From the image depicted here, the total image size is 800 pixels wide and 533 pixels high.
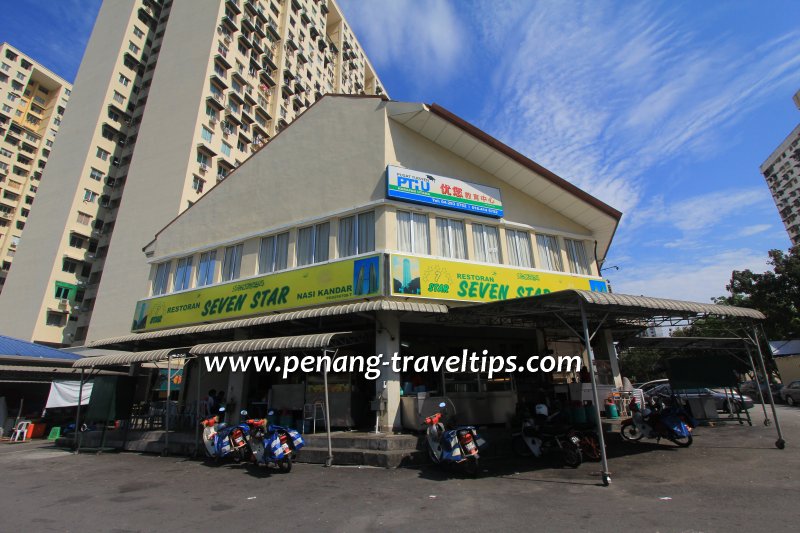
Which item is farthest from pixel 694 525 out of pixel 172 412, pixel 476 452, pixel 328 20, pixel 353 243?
pixel 328 20

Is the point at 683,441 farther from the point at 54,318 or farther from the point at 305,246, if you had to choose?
the point at 54,318

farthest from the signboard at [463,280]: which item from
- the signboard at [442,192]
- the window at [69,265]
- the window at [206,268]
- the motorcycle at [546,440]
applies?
the window at [69,265]

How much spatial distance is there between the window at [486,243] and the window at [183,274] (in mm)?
12079

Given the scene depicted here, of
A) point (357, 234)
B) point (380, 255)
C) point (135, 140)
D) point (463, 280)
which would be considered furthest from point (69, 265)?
point (463, 280)

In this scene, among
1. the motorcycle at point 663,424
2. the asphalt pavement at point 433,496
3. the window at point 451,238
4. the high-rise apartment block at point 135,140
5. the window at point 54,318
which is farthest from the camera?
the window at point 54,318

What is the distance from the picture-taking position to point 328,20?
Result: 58094 mm

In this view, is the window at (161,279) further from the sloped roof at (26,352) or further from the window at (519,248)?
the window at (519,248)

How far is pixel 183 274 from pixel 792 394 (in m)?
32.5

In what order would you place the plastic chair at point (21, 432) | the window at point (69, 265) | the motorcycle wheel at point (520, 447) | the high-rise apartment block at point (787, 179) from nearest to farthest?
the motorcycle wheel at point (520, 447), the plastic chair at point (21, 432), the window at point (69, 265), the high-rise apartment block at point (787, 179)

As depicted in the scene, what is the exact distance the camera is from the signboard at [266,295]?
12.2 m

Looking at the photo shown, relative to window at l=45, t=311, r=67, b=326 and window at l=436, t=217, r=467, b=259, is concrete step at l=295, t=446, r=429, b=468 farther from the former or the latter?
window at l=45, t=311, r=67, b=326

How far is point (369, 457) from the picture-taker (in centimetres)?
927

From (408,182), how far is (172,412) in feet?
41.3

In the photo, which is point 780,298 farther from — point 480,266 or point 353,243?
point 353,243
